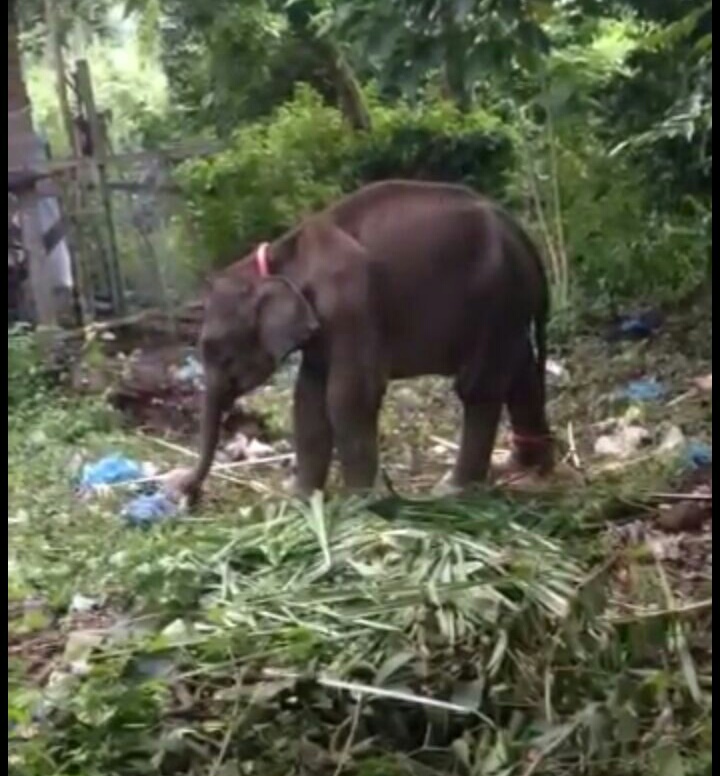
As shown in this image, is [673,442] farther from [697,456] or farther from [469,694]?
[469,694]

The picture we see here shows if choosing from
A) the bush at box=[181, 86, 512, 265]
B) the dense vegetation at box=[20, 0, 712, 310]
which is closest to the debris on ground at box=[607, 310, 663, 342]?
the dense vegetation at box=[20, 0, 712, 310]

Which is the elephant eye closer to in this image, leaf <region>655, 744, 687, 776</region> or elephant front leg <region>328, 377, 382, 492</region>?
elephant front leg <region>328, 377, 382, 492</region>

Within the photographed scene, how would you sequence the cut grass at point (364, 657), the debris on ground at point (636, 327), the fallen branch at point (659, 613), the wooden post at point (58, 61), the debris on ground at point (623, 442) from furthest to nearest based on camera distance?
the wooden post at point (58, 61) < the debris on ground at point (636, 327) < the debris on ground at point (623, 442) < the fallen branch at point (659, 613) < the cut grass at point (364, 657)

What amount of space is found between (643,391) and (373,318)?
107 centimetres

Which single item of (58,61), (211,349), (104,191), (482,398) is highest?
(58,61)

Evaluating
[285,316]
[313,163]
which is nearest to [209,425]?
[285,316]

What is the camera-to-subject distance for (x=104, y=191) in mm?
5027

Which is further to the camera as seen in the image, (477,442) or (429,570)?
(477,442)

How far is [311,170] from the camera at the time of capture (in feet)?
18.0

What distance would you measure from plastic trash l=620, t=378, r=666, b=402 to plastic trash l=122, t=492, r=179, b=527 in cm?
112

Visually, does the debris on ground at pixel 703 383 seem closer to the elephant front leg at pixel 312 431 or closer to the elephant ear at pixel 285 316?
the elephant front leg at pixel 312 431

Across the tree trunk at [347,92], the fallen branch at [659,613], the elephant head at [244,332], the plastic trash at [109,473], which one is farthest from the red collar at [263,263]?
the tree trunk at [347,92]

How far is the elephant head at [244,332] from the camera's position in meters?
2.99

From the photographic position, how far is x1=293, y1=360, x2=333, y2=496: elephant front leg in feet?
10.4
